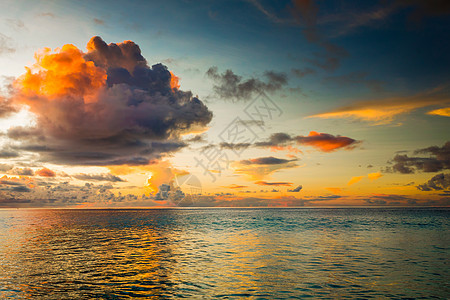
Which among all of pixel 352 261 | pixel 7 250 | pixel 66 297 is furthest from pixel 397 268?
pixel 7 250

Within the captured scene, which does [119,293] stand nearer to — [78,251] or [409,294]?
[409,294]

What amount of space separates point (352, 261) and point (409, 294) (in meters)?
12.5

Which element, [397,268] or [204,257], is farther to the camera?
[204,257]

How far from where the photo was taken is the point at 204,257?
3797cm

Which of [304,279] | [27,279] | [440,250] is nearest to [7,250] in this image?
[27,279]

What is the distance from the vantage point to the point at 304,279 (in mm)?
26641

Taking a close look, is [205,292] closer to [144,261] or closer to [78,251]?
[144,261]

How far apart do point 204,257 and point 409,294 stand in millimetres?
22831

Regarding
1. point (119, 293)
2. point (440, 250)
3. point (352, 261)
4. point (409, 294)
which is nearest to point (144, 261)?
point (119, 293)

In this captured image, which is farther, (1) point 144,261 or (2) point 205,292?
(1) point 144,261

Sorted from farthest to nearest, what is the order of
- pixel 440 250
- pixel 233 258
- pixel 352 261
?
pixel 440 250 < pixel 233 258 < pixel 352 261

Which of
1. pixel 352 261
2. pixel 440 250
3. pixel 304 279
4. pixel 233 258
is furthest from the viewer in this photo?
pixel 440 250

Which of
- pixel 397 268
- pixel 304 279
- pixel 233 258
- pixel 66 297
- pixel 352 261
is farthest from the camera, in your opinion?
pixel 233 258

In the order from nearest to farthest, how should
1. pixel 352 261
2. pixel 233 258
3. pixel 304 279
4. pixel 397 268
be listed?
pixel 304 279 → pixel 397 268 → pixel 352 261 → pixel 233 258
